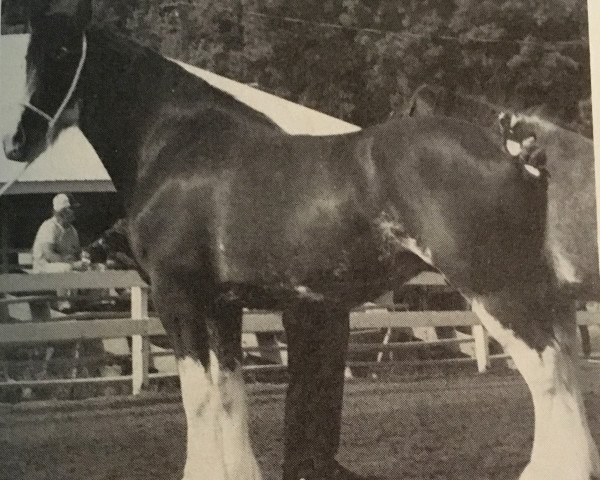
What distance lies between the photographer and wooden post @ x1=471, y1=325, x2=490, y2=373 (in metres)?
0.76

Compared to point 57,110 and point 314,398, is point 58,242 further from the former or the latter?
point 314,398

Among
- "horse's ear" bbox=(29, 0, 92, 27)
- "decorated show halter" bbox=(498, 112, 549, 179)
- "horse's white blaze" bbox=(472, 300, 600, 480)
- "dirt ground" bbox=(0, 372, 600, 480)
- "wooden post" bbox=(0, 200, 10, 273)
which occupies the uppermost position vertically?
"horse's ear" bbox=(29, 0, 92, 27)

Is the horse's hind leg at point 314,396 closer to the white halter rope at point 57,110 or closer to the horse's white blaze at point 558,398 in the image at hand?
the horse's white blaze at point 558,398

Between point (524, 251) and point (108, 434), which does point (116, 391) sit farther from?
point (524, 251)

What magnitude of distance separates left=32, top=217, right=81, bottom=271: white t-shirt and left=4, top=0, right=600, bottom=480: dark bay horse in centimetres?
8

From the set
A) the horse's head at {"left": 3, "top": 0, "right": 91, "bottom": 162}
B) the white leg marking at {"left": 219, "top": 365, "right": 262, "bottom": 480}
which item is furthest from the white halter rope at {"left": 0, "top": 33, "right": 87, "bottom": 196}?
the white leg marking at {"left": 219, "top": 365, "right": 262, "bottom": 480}

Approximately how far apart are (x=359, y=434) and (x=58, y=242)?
1.41 feet

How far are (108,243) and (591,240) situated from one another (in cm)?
58

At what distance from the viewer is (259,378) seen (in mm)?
783

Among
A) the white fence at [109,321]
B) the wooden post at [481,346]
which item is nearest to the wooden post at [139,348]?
the white fence at [109,321]

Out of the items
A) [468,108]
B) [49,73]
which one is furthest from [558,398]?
[49,73]

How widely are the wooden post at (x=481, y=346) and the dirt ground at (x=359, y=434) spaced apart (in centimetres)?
2

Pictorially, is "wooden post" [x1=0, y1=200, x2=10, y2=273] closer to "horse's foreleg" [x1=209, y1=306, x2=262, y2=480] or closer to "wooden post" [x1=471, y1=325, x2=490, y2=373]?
"horse's foreleg" [x1=209, y1=306, x2=262, y2=480]

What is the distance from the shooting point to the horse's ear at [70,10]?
86 centimetres
